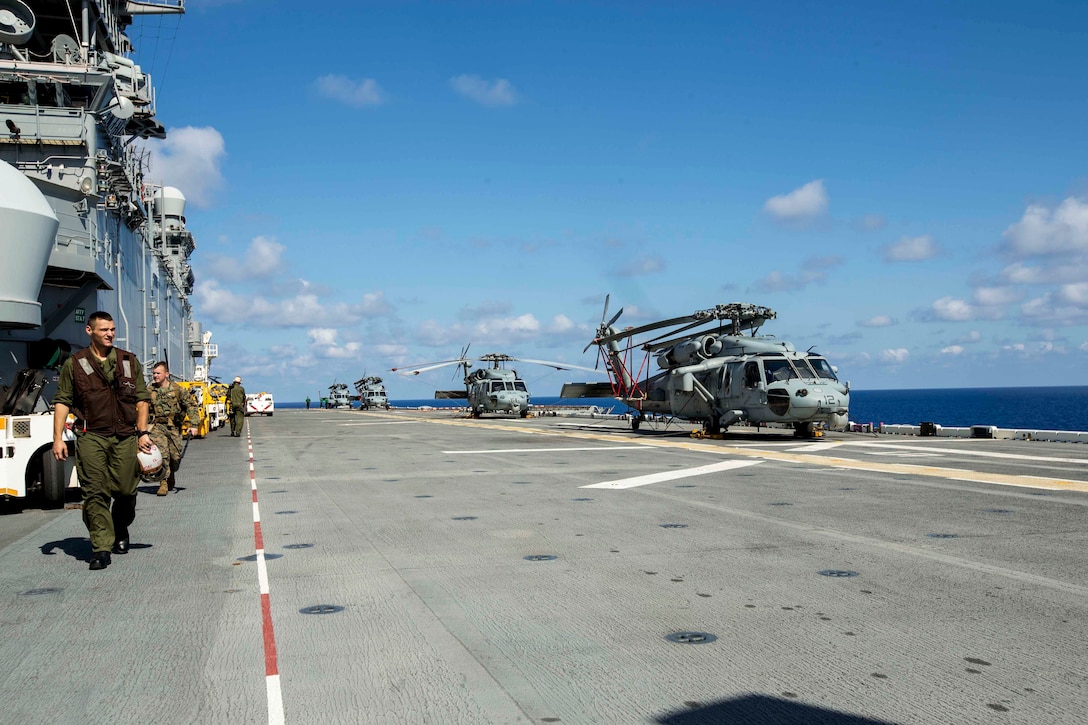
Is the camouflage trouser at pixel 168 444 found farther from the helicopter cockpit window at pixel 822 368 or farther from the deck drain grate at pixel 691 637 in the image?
the helicopter cockpit window at pixel 822 368

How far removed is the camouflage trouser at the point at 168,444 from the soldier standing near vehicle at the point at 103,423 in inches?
160

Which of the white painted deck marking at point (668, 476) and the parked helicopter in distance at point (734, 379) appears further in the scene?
the parked helicopter in distance at point (734, 379)

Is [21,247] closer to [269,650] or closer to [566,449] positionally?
[269,650]

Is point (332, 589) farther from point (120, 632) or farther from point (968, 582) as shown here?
point (968, 582)

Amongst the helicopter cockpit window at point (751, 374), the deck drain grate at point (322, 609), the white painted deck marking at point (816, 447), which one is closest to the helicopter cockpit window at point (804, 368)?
the helicopter cockpit window at point (751, 374)

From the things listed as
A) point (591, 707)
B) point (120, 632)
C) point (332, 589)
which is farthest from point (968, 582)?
point (120, 632)

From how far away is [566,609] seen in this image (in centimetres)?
513

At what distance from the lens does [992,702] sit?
3.50m

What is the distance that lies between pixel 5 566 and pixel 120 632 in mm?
2787

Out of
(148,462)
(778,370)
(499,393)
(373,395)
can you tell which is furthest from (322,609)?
(373,395)

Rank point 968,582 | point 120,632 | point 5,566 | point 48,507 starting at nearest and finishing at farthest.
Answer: point 120,632, point 968,582, point 5,566, point 48,507

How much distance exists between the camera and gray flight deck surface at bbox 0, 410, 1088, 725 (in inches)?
143

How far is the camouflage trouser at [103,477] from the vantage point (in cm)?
668

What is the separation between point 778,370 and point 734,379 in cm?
143
